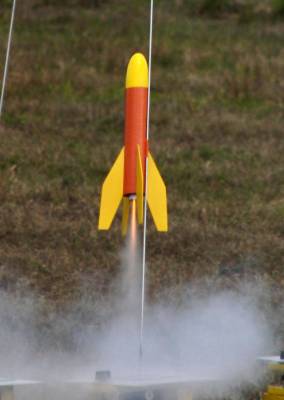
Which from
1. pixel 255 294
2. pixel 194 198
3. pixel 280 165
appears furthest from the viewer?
pixel 280 165

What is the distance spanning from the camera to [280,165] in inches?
621

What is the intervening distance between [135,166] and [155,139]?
7450 mm

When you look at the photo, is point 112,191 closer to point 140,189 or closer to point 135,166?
point 135,166

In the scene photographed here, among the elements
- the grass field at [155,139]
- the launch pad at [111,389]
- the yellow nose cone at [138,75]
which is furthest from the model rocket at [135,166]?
the grass field at [155,139]

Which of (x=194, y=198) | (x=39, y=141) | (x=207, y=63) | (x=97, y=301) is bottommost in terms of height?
(x=97, y=301)

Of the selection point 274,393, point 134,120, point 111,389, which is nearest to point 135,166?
point 134,120

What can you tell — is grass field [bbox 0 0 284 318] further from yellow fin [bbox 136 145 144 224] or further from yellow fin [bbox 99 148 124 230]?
yellow fin [bbox 136 145 144 224]

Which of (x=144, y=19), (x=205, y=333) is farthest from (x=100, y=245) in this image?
(x=144, y=19)

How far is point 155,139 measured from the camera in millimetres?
16656

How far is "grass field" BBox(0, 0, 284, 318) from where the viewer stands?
12766 millimetres

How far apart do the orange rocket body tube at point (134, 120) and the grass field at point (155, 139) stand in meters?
2.50

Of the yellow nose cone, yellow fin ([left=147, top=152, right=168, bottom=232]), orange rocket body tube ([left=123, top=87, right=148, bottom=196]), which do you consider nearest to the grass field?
yellow fin ([left=147, top=152, right=168, bottom=232])

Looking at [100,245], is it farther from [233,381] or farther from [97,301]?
[233,381]

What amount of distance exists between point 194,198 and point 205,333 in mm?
4534
